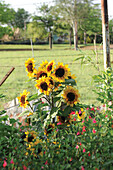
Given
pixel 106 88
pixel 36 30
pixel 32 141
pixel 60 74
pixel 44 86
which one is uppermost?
pixel 36 30

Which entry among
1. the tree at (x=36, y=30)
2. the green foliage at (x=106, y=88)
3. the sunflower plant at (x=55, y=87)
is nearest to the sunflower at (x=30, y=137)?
the sunflower plant at (x=55, y=87)

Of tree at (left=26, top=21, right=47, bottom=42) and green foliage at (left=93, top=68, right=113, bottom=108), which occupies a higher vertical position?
tree at (left=26, top=21, right=47, bottom=42)

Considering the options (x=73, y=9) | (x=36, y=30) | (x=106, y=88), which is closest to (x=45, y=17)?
(x=36, y=30)

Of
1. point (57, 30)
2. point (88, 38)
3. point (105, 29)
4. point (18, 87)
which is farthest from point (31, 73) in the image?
point (88, 38)

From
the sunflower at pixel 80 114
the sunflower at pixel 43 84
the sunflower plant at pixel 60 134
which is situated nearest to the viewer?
the sunflower plant at pixel 60 134

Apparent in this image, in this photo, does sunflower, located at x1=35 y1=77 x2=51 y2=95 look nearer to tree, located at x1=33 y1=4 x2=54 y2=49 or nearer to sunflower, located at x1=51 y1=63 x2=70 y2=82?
sunflower, located at x1=51 y1=63 x2=70 y2=82

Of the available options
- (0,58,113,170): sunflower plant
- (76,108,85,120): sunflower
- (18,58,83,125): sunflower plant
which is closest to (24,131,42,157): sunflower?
→ (0,58,113,170): sunflower plant

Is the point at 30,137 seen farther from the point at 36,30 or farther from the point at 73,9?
the point at 36,30

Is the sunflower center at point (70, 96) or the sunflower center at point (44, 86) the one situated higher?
the sunflower center at point (44, 86)

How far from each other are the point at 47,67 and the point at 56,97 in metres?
0.30

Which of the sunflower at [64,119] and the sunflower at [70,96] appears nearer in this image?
the sunflower at [70,96]

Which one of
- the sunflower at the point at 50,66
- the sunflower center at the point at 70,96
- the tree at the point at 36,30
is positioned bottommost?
the sunflower center at the point at 70,96

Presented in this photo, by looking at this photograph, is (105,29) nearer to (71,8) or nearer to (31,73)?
(31,73)

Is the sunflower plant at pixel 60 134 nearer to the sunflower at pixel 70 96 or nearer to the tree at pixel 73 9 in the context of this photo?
the sunflower at pixel 70 96
